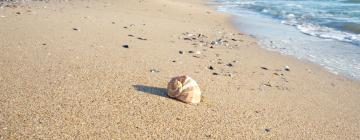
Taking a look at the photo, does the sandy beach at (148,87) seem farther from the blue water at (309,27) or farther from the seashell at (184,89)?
the blue water at (309,27)

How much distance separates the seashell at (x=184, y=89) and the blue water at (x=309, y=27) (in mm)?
2855

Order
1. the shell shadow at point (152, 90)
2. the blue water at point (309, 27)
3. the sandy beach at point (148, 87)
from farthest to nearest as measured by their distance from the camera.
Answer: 1. the blue water at point (309, 27)
2. the shell shadow at point (152, 90)
3. the sandy beach at point (148, 87)

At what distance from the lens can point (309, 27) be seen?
372 inches

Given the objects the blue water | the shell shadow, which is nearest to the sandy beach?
the shell shadow

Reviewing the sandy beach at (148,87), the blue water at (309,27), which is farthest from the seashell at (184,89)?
the blue water at (309,27)

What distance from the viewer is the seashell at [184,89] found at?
11.4 ft

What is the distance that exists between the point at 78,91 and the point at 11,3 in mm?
5972

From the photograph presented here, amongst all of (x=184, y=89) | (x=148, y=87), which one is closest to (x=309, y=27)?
(x=148, y=87)

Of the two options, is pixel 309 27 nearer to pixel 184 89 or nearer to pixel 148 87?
pixel 148 87

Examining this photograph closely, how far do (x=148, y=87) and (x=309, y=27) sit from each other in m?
6.44

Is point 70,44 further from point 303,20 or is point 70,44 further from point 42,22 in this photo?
point 303,20

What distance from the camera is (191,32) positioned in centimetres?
766

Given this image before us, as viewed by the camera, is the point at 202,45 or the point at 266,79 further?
the point at 202,45

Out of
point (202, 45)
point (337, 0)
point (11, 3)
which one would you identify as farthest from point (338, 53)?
point (337, 0)
